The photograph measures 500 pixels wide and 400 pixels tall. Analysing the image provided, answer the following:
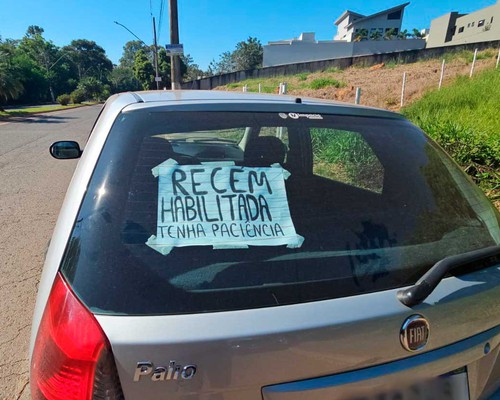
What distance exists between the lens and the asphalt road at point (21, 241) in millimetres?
2355

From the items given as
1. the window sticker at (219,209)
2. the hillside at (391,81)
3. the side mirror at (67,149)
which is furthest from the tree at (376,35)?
the window sticker at (219,209)

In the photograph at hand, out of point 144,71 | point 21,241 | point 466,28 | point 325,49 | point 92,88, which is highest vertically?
point 466,28

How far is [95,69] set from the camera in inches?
3861

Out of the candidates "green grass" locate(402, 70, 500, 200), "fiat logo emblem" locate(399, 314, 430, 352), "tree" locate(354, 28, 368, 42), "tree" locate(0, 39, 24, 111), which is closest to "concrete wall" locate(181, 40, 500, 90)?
"tree" locate(0, 39, 24, 111)

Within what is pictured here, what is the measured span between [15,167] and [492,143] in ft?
31.6

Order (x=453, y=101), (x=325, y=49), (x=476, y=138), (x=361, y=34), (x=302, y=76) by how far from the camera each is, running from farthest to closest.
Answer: (x=361, y=34)
(x=325, y=49)
(x=302, y=76)
(x=453, y=101)
(x=476, y=138)

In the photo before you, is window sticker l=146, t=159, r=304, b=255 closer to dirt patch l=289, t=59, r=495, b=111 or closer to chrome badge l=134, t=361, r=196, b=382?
chrome badge l=134, t=361, r=196, b=382

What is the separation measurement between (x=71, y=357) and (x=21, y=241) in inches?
155

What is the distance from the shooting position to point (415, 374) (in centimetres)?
110

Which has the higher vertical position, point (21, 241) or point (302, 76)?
point (302, 76)

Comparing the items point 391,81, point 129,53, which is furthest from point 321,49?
point 129,53

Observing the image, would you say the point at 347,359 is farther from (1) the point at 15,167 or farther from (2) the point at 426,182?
(1) the point at 15,167

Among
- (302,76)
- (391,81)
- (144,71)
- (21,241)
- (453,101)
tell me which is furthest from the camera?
(144,71)

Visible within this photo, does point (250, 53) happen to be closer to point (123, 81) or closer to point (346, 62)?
point (123, 81)
